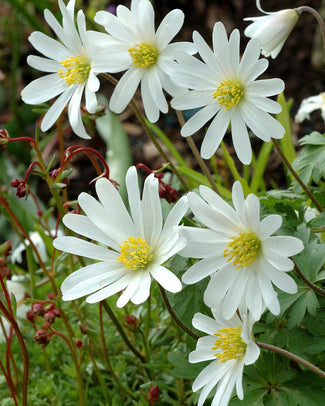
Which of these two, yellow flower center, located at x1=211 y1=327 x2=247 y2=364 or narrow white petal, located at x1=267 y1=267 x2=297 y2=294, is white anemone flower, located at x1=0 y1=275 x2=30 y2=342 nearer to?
yellow flower center, located at x1=211 y1=327 x2=247 y2=364

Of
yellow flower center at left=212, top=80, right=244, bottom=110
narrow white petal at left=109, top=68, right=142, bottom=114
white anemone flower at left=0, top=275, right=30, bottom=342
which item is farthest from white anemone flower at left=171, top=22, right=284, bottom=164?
white anemone flower at left=0, top=275, right=30, bottom=342

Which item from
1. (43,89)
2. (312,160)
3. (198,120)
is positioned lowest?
(312,160)

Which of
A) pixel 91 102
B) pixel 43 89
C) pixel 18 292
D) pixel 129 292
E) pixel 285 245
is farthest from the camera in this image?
pixel 18 292

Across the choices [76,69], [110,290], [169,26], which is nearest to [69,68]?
[76,69]

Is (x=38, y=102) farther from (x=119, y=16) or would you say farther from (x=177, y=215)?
(x=177, y=215)

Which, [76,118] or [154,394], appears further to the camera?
[154,394]

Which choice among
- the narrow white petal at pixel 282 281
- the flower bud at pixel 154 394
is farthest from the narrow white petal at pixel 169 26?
the flower bud at pixel 154 394

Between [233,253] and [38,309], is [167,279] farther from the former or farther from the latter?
[38,309]

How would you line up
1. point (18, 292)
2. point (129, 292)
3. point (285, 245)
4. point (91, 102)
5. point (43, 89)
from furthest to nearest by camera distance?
point (18, 292) < point (43, 89) < point (91, 102) < point (129, 292) < point (285, 245)
